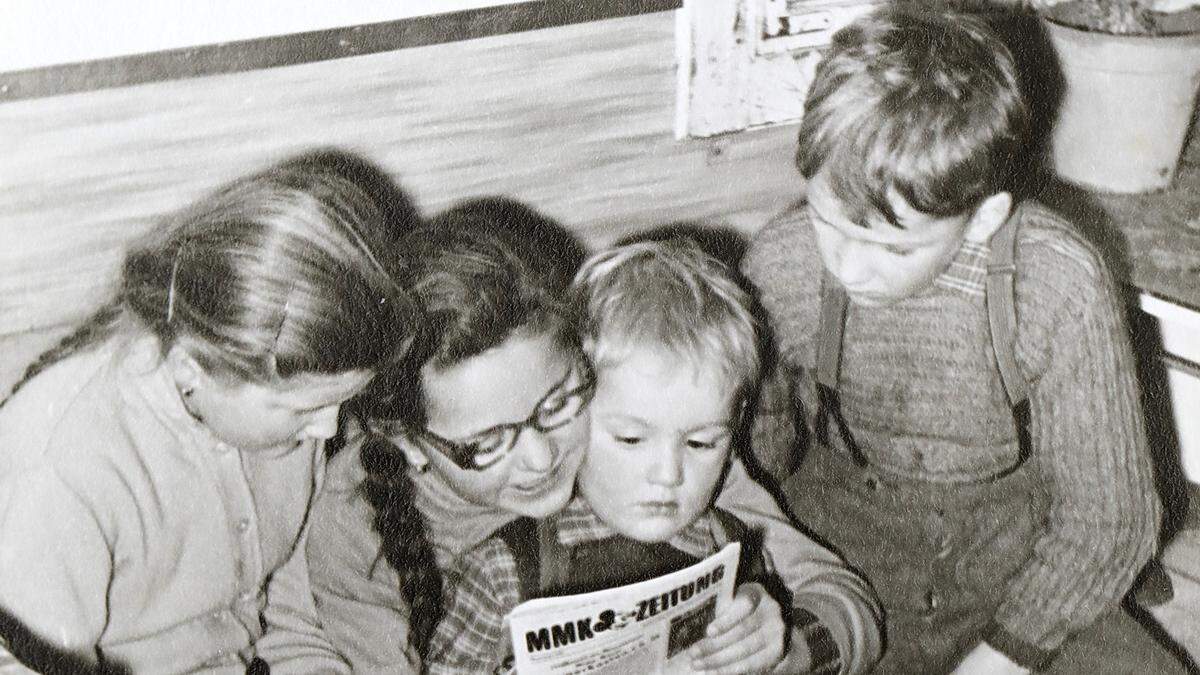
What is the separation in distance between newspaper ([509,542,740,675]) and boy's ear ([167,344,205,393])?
1.33ft

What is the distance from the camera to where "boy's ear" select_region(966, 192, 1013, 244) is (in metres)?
1.25

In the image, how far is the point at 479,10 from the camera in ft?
4.41

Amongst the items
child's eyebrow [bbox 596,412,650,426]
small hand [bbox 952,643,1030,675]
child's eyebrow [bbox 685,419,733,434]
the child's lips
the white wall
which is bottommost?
small hand [bbox 952,643,1030,675]

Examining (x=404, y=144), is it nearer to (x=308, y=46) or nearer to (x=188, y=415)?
(x=308, y=46)

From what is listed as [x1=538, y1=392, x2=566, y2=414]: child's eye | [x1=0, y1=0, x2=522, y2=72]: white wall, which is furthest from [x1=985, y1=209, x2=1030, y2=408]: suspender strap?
[x1=0, y1=0, x2=522, y2=72]: white wall

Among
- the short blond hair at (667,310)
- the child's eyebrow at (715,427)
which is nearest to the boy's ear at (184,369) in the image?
the short blond hair at (667,310)

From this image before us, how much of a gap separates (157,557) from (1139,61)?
59.0 inches

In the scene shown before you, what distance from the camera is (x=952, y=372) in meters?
1.35

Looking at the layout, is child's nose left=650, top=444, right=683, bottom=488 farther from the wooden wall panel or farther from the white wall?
the white wall

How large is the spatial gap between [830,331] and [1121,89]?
658mm

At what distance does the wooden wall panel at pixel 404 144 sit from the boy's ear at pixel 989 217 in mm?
455

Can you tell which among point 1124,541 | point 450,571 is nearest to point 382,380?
point 450,571

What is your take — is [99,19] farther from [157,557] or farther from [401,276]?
[157,557]

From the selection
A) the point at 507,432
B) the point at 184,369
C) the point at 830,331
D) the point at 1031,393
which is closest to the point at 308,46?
the point at 184,369
